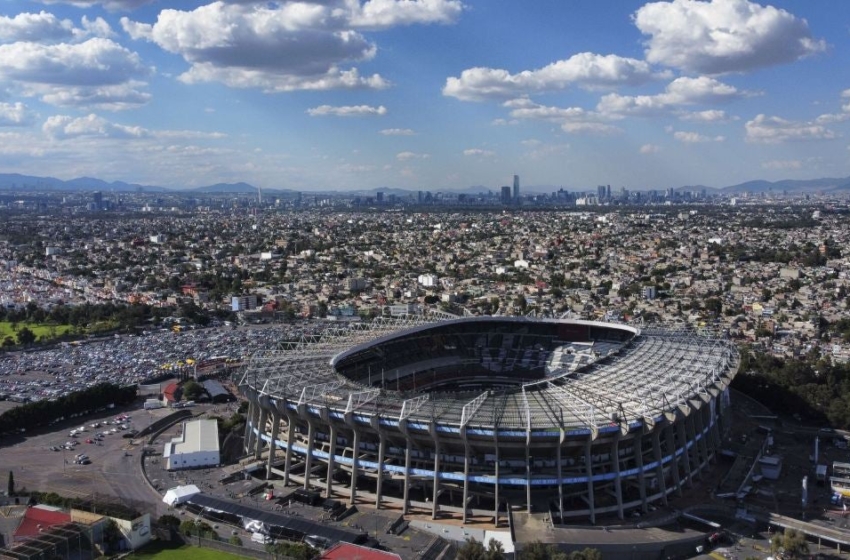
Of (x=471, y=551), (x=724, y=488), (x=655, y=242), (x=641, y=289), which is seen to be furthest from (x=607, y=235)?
(x=471, y=551)

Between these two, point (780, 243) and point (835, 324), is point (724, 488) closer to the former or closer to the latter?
point (835, 324)

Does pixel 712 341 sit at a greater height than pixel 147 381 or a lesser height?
greater

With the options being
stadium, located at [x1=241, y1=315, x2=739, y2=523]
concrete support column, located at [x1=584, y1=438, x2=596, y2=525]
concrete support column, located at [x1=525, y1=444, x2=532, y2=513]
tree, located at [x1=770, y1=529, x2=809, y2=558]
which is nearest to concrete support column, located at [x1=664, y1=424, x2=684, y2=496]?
stadium, located at [x1=241, y1=315, x2=739, y2=523]

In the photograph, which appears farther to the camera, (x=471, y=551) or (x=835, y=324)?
(x=835, y=324)

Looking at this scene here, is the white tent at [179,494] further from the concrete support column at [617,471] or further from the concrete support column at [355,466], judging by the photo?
the concrete support column at [617,471]

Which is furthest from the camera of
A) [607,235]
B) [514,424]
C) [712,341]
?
[607,235]

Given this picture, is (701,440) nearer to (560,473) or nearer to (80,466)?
(560,473)
